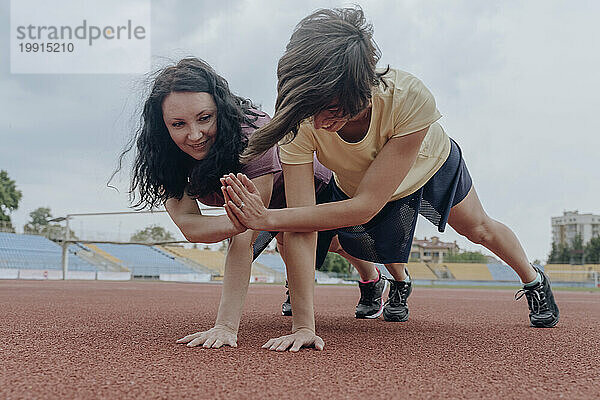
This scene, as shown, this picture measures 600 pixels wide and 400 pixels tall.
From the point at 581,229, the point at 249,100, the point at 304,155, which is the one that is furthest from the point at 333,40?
the point at 581,229

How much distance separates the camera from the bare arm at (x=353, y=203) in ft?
7.66

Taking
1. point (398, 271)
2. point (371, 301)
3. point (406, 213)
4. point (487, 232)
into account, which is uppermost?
point (406, 213)

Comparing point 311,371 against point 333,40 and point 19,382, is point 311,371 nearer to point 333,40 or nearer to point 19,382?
point 19,382

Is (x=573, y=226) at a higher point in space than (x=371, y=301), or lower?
Result: lower

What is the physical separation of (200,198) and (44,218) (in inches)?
2716

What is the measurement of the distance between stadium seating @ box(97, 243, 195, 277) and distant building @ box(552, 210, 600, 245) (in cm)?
7507

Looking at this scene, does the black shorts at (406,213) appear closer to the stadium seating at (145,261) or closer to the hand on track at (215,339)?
the hand on track at (215,339)

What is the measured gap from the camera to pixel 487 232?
10.9 ft

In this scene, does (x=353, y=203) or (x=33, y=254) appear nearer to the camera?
(x=353, y=203)

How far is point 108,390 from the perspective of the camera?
1.53 meters

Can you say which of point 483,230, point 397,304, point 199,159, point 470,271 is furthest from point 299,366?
point 470,271

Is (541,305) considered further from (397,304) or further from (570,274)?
(570,274)

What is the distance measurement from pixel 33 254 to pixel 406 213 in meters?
29.5

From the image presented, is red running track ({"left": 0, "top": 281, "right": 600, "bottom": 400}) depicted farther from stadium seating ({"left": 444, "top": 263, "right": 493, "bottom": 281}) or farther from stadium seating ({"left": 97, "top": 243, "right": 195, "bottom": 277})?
stadium seating ({"left": 444, "top": 263, "right": 493, "bottom": 281})
